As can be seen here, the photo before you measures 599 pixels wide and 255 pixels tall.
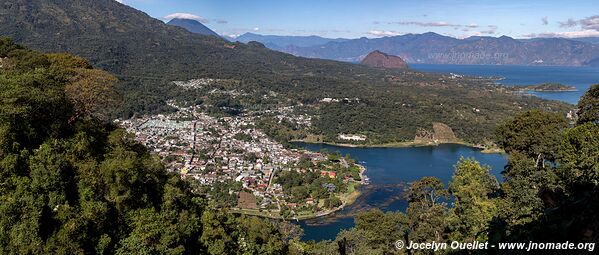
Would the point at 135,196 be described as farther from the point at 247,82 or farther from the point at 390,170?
the point at 247,82

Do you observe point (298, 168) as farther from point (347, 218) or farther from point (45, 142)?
point (45, 142)

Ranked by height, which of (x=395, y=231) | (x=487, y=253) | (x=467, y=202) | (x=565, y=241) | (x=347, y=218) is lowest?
(x=347, y=218)

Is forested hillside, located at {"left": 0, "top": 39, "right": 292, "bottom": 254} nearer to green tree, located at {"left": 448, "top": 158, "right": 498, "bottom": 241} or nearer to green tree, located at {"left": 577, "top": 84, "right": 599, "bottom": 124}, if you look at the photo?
green tree, located at {"left": 448, "top": 158, "right": 498, "bottom": 241}

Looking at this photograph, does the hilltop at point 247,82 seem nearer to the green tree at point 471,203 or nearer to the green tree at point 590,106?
the green tree at point 590,106

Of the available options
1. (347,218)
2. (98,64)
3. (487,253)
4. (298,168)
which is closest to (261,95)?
(98,64)

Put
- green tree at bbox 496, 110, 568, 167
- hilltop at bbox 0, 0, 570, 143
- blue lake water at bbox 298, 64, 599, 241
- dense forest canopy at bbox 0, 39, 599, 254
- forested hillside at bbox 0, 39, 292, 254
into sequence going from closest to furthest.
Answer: dense forest canopy at bbox 0, 39, 599, 254 < forested hillside at bbox 0, 39, 292, 254 < green tree at bbox 496, 110, 568, 167 < blue lake water at bbox 298, 64, 599, 241 < hilltop at bbox 0, 0, 570, 143

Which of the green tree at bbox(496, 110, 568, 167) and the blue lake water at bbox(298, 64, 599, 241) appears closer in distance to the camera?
the green tree at bbox(496, 110, 568, 167)

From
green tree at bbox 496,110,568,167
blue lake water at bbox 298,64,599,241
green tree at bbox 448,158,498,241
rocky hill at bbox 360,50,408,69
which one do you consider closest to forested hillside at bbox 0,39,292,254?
green tree at bbox 448,158,498,241
